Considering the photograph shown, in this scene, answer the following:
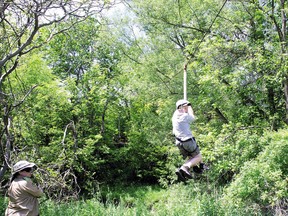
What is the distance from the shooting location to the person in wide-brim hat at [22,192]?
5203 mm

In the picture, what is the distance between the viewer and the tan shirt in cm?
521

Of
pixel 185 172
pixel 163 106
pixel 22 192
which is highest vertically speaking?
pixel 163 106

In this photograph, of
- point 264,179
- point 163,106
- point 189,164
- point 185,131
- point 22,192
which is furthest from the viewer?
point 163,106

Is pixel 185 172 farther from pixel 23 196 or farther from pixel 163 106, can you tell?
pixel 163 106

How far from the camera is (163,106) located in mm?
13133

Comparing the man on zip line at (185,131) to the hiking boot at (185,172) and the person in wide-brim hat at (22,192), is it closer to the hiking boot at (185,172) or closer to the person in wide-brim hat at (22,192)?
the hiking boot at (185,172)

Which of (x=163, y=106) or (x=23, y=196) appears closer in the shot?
(x=23, y=196)

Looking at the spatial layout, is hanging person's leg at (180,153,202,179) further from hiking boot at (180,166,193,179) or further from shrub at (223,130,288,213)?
shrub at (223,130,288,213)

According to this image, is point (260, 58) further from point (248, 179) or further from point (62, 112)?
point (62, 112)

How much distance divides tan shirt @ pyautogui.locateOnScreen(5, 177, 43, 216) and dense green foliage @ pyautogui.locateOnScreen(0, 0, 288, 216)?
1.23 m

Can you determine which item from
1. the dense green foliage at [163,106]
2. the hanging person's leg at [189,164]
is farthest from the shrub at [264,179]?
the hanging person's leg at [189,164]

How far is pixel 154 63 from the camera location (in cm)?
1302

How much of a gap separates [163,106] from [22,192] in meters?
8.38

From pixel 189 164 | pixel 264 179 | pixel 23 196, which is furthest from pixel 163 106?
pixel 23 196
